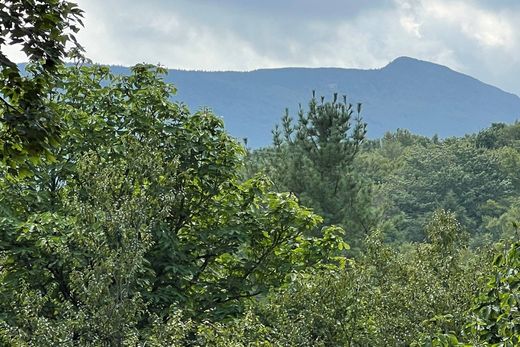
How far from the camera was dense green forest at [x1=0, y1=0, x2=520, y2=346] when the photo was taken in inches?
256

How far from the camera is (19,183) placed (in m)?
12.4

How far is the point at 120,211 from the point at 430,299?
5068mm

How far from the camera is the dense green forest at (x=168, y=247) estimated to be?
21.4 ft

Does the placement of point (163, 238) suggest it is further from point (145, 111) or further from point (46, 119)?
point (46, 119)

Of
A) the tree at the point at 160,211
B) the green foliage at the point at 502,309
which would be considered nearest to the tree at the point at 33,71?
the tree at the point at 160,211

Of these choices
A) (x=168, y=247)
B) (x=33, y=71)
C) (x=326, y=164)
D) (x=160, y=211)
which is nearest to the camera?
(x=33, y=71)

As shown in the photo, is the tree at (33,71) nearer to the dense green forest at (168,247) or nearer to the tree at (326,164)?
the dense green forest at (168,247)

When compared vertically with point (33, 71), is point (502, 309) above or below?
below

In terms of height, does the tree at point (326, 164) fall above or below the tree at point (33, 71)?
above

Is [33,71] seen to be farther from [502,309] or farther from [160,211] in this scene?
[502,309]

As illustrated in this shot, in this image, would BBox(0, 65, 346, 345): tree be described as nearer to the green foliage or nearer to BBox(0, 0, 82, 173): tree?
BBox(0, 0, 82, 173): tree

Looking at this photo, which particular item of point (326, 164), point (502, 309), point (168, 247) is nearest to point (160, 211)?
point (168, 247)

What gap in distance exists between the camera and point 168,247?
1205 centimetres

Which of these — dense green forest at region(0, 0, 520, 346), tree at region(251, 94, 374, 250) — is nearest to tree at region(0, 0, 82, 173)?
dense green forest at region(0, 0, 520, 346)
